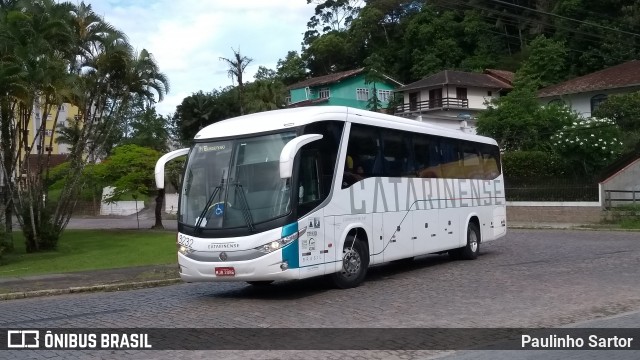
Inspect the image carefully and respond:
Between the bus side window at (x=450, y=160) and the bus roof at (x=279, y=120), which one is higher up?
the bus roof at (x=279, y=120)

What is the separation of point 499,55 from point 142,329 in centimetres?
7445

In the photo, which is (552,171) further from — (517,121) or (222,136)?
(222,136)

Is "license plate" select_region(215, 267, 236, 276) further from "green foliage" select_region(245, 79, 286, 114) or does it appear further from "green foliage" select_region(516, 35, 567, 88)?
"green foliage" select_region(516, 35, 567, 88)

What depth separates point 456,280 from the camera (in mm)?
15633

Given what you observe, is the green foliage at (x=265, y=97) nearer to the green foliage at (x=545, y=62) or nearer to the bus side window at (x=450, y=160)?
the green foliage at (x=545, y=62)

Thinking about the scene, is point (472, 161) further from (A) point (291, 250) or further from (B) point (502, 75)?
(B) point (502, 75)

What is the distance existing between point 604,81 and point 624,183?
23.4 meters

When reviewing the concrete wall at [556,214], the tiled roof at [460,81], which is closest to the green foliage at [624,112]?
the concrete wall at [556,214]

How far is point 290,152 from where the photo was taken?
1195cm

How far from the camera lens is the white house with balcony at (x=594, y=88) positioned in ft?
184

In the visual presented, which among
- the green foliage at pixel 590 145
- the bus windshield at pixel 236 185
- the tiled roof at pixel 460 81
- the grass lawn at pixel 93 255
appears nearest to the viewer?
the bus windshield at pixel 236 185

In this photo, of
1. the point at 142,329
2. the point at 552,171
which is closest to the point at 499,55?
the point at 552,171

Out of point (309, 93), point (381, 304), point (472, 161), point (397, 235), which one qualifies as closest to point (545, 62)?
point (309, 93)

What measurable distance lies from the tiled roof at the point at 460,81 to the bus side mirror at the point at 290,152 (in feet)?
174
